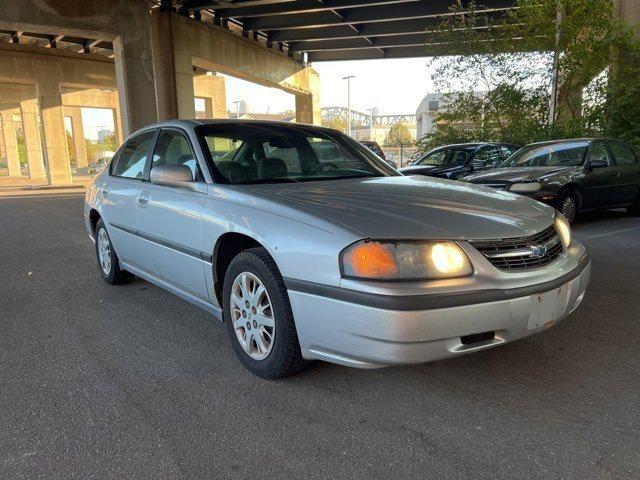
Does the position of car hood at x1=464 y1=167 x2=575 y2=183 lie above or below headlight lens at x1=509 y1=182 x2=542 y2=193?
above

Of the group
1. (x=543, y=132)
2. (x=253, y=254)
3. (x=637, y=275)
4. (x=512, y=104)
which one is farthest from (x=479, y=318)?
(x=512, y=104)

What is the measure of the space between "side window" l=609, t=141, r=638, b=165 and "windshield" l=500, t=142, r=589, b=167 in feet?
2.53

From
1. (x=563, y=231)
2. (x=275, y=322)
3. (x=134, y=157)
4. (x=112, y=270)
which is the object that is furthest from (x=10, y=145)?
(x=563, y=231)

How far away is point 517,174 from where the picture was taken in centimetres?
773

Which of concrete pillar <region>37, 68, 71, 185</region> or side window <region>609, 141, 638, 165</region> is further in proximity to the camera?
concrete pillar <region>37, 68, 71, 185</region>

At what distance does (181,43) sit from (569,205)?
48.0 feet

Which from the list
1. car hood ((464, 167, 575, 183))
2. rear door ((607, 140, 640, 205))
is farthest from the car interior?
rear door ((607, 140, 640, 205))

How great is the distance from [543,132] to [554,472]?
13293 millimetres

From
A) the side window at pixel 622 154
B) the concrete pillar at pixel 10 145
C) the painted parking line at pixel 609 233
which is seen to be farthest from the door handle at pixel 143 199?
the concrete pillar at pixel 10 145

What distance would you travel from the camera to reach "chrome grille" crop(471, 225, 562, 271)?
95.1 inches

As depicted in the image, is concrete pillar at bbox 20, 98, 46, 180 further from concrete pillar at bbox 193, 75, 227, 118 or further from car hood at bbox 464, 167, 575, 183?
car hood at bbox 464, 167, 575, 183

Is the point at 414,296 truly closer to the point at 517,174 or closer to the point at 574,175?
the point at 517,174

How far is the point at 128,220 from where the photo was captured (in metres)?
4.21

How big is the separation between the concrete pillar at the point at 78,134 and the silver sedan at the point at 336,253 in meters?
47.9
